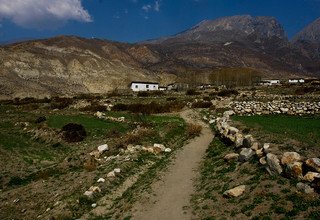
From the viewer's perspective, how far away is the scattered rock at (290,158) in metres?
17.3

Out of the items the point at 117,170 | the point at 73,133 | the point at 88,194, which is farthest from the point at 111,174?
the point at 73,133

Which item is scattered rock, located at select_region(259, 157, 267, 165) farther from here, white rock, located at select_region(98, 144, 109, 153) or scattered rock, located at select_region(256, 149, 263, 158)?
white rock, located at select_region(98, 144, 109, 153)

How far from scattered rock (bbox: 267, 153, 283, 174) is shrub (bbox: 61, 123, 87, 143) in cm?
2101

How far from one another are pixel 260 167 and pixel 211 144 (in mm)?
11157

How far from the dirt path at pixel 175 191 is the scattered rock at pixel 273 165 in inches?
170

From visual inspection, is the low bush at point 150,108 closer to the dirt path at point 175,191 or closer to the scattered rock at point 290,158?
the dirt path at point 175,191

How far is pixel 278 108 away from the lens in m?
46.7

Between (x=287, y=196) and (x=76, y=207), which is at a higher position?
(x=287, y=196)

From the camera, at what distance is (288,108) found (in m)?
45.7

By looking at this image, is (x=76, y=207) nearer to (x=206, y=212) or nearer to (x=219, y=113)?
(x=206, y=212)

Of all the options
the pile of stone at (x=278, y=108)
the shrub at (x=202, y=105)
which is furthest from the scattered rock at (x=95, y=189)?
the shrub at (x=202, y=105)

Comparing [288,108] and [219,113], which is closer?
[288,108]

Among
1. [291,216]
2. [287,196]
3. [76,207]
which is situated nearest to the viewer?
[291,216]

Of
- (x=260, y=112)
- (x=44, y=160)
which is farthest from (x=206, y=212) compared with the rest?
(x=260, y=112)
